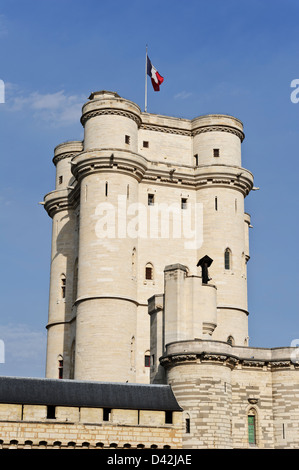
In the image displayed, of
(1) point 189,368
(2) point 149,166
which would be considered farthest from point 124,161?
(1) point 189,368

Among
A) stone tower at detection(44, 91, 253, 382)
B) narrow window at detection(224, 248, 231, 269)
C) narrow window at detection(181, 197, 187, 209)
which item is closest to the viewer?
stone tower at detection(44, 91, 253, 382)

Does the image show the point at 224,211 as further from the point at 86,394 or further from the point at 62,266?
the point at 86,394

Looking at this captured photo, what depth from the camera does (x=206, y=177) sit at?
67625mm

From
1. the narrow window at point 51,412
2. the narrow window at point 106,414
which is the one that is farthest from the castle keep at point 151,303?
the narrow window at point 106,414

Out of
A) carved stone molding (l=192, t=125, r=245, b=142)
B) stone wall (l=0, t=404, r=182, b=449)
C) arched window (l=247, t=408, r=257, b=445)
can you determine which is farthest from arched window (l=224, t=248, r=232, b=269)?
stone wall (l=0, t=404, r=182, b=449)

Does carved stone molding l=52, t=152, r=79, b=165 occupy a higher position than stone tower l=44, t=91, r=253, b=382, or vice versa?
carved stone molding l=52, t=152, r=79, b=165

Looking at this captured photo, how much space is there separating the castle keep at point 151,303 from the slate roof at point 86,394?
0.25 ft

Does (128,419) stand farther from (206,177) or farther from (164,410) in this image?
(206,177)

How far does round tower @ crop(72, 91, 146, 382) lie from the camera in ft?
196

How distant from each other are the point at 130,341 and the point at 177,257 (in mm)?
8388

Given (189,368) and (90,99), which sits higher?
(90,99)

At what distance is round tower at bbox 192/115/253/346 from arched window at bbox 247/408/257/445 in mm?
10733

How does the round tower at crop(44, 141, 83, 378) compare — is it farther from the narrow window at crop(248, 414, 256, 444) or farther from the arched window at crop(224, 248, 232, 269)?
the narrow window at crop(248, 414, 256, 444)
